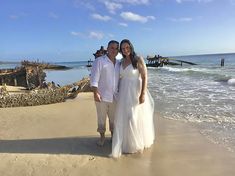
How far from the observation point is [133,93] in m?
5.78

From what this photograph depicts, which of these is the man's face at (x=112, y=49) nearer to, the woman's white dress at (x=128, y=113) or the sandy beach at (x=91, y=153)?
the woman's white dress at (x=128, y=113)

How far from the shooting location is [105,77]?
5879mm

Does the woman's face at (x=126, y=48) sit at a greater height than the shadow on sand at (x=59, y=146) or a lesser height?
greater

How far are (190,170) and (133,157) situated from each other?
1.00 meters

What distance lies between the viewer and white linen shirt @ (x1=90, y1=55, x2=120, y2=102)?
5820mm

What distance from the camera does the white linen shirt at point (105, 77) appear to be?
5820mm

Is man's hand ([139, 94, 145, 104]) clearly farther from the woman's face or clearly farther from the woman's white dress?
the woman's face

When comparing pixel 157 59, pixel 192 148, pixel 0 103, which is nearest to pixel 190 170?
pixel 192 148

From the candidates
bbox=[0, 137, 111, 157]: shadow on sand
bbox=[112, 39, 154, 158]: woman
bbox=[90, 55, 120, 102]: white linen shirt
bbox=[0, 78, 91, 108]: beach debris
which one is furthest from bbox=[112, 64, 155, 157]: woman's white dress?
bbox=[0, 78, 91, 108]: beach debris

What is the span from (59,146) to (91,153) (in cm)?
80

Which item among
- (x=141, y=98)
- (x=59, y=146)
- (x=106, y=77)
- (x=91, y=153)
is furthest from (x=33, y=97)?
(x=141, y=98)

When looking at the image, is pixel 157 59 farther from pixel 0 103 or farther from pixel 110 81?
pixel 110 81

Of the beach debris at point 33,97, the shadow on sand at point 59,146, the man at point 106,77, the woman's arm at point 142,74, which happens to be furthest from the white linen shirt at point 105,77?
the beach debris at point 33,97

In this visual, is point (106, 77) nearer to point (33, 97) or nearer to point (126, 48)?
point (126, 48)
